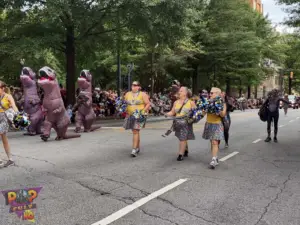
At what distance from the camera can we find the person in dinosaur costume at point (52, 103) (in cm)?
1049

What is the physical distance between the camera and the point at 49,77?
1053 centimetres

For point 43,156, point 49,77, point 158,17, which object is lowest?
point 43,156

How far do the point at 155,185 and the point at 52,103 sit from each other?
585 centimetres

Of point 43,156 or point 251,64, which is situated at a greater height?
point 251,64

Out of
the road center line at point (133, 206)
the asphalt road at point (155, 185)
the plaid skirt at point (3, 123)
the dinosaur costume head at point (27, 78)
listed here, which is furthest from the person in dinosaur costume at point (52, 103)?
the road center line at point (133, 206)

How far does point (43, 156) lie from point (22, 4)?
937cm

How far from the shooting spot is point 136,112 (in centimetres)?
850

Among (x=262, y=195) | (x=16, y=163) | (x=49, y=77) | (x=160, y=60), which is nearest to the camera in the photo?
(x=262, y=195)

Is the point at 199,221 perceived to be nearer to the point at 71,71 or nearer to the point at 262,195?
the point at 262,195

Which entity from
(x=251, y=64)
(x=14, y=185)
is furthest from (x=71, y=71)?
(x=251, y=64)

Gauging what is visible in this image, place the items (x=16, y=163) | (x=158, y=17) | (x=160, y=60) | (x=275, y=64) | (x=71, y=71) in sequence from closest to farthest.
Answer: (x=16, y=163) < (x=158, y=17) < (x=71, y=71) < (x=160, y=60) < (x=275, y=64)

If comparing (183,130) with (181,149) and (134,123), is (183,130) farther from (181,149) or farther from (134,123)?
(134,123)

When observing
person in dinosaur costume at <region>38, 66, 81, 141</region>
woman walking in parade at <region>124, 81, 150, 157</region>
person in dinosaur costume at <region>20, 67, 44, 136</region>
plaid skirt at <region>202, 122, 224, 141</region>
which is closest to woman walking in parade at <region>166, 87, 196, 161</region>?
plaid skirt at <region>202, 122, 224, 141</region>

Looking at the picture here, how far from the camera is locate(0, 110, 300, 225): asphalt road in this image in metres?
4.36
